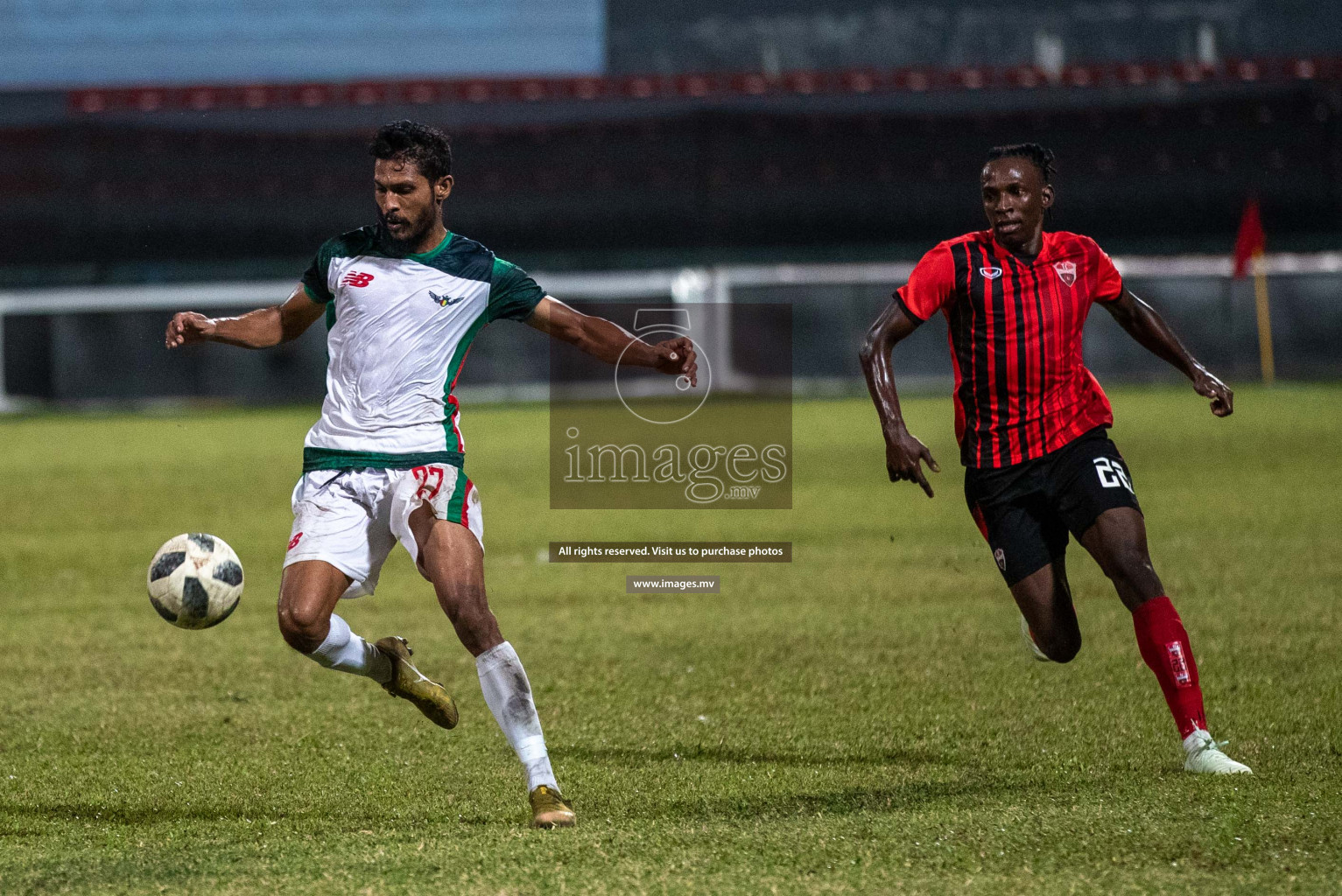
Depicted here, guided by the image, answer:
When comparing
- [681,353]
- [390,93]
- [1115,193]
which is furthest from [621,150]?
[681,353]

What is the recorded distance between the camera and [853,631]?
28.2 feet

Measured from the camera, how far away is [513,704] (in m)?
4.98

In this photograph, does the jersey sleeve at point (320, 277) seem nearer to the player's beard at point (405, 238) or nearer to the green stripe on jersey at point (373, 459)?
the player's beard at point (405, 238)

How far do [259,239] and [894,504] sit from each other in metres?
20.7

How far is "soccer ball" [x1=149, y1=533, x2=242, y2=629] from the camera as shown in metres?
5.32

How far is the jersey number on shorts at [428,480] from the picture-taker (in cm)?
514

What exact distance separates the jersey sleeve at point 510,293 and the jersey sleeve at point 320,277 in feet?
1.76

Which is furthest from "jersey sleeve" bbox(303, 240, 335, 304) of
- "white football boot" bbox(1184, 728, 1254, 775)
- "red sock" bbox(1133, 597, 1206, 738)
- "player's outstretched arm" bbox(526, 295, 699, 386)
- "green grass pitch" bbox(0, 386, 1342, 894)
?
"white football boot" bbox(1184, 728, 1254, 775)

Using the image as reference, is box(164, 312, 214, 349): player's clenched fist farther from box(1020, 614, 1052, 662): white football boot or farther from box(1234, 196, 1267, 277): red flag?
box(1234, 196, 1267, 277): red flag

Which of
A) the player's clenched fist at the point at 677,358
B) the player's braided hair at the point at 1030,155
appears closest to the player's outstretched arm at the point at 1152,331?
the player's braided hair at the point at 1030,155

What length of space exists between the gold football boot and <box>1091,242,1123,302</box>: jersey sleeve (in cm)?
273

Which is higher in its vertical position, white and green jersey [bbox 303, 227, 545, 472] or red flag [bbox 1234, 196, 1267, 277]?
red flag [bbox 1234, 196, 1267, 277]

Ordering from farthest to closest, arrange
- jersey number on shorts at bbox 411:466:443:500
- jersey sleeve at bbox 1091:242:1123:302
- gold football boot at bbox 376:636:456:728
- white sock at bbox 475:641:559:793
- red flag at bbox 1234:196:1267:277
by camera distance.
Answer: red flag at bbox 1234:196:1267:277, jersey sleeve at bbox 1091:242:1123:302, gold football boot at bbox 376:636:456:728, jersey number on shorts at bbox 411:466:443:500, white sock at bbox 475:641:559:793

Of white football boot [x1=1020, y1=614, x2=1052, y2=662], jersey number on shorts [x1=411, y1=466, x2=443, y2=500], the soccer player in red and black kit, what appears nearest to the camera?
jersey number on shorts [x1=411, y1=466, x2=443, y2=500]
